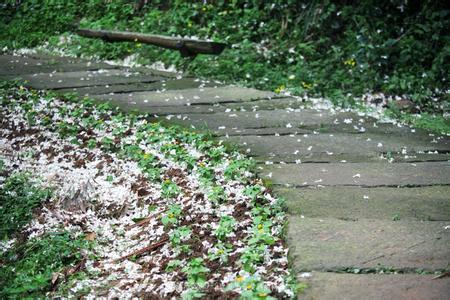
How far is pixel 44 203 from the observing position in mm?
3100

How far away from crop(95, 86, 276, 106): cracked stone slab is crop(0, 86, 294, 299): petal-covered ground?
18.0 inches

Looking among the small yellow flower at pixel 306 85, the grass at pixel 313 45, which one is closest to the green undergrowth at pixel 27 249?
the grass at pixel 313 45

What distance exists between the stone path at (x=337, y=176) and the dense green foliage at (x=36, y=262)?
1.10 metres

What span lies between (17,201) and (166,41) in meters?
4.06

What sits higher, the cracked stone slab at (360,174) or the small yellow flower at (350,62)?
the cracked stone slab at (360,174)

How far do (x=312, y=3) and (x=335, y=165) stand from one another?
14.4 ft

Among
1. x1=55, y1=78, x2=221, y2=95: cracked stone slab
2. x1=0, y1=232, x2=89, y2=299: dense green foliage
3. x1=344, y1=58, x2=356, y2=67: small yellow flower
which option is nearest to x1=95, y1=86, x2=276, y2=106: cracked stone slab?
x1=55, y1=78, x2=221, y2=95: cracked stone slab

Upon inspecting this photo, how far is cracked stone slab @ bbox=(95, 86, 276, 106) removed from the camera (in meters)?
4.82

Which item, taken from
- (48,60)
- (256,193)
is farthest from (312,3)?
(256,193)

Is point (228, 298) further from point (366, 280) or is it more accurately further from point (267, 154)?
point (267, 154)

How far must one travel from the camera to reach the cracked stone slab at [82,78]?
5609 millimetres

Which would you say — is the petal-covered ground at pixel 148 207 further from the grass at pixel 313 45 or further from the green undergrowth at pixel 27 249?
the grass at pixel 313 45

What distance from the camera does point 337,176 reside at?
3.02m

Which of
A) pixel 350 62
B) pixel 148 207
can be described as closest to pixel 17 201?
pixel 148 207
